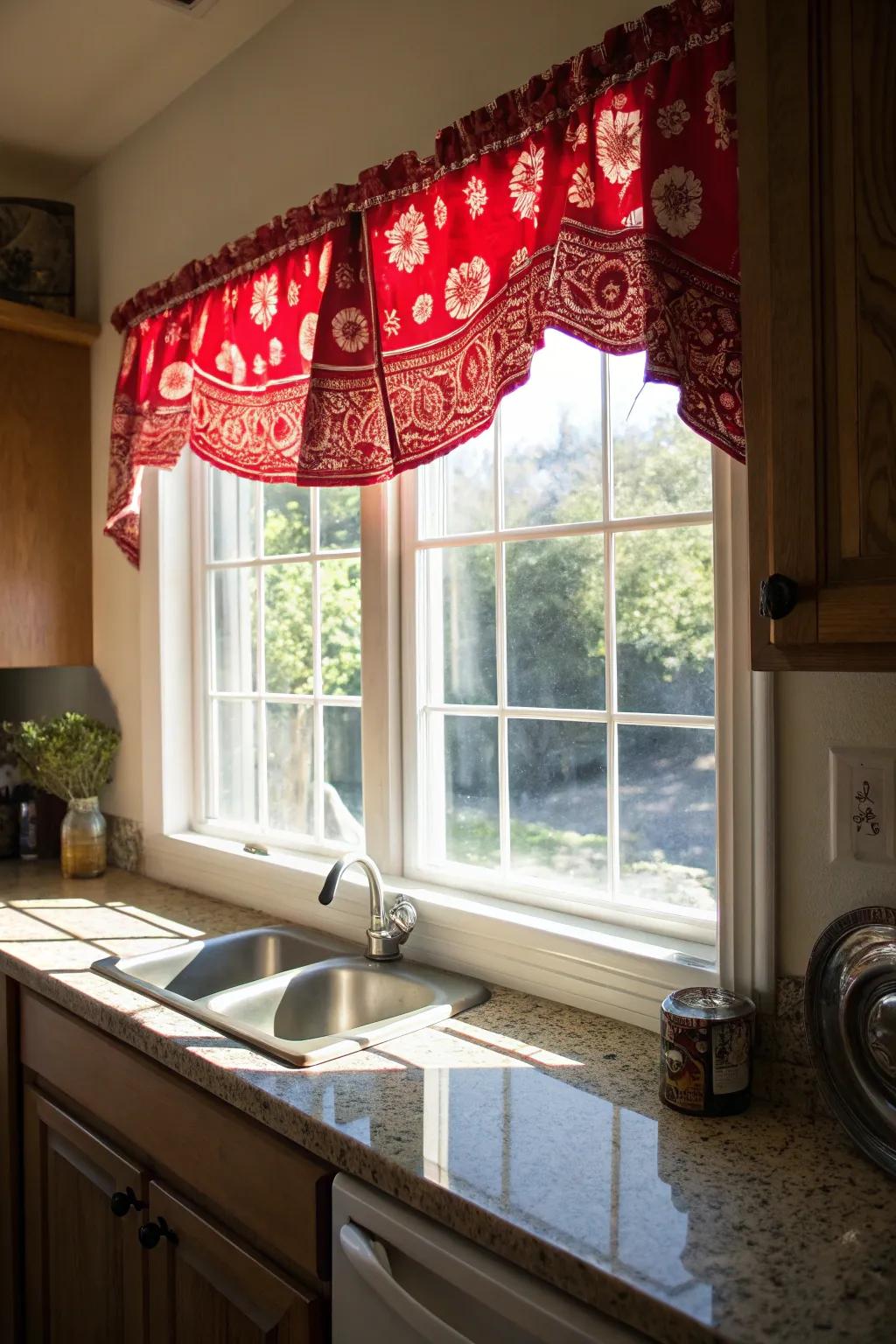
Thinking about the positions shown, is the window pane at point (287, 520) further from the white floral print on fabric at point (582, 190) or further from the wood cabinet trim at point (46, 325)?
the white floral print on fabric at point (582, 190)

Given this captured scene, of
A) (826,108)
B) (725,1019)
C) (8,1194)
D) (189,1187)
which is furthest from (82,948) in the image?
(826,108)

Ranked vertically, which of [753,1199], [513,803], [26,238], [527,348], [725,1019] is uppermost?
[26,238]

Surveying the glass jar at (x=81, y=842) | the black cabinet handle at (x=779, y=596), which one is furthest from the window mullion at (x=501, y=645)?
the glass jar at (x=81, y=842)

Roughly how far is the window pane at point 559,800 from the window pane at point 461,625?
127 millimetres

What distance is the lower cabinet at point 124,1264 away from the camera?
Answer: 4.57ft

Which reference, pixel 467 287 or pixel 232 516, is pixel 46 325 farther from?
pixel 467 287

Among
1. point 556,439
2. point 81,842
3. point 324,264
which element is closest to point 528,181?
point 556,439

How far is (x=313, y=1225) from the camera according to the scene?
1.29 meters

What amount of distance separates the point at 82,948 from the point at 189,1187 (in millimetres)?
628

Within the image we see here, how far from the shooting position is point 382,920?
1.89 m

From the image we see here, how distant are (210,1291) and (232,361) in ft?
5.54

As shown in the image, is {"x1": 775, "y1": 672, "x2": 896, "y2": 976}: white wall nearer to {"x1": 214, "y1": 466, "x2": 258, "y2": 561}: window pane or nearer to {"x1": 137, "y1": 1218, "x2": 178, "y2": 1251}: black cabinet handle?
{"x1": 137, "y1": 1218, "x2": 178, "y2": 1251}: black cabinet handle

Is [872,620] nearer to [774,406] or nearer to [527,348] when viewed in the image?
[774,406]

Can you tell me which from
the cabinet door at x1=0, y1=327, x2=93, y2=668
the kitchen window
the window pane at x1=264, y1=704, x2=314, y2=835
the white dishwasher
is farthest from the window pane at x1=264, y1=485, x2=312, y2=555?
the white dishwasher
